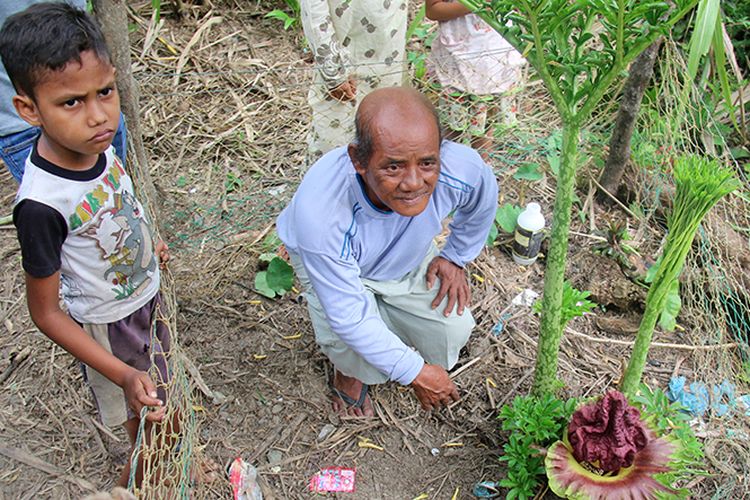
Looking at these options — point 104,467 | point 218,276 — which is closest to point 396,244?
point 218,276

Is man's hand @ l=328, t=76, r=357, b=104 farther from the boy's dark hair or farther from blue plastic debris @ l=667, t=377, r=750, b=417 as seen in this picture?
blue plastic debris @ l=667, t=377, r=750, b=417

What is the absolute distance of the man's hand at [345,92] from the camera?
112 inches

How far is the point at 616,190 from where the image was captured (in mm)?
3264

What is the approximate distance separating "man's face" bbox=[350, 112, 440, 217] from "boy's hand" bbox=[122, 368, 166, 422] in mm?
798

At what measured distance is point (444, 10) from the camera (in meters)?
2.77

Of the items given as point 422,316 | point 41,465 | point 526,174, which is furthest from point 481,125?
point 41,465

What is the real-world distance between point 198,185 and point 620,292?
7.10ft

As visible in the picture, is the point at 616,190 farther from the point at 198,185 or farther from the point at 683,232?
the point at 198,185

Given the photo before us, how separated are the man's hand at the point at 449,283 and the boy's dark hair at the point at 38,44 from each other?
4.35 feet

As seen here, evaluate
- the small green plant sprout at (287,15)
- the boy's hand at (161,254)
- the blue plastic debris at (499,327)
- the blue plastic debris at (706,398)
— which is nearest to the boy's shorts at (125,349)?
the boy's hand at (161,254)

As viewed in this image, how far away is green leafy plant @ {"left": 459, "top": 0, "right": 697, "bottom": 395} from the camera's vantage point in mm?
1521

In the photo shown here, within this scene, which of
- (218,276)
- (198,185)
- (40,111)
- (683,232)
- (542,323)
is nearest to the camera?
(40,111)

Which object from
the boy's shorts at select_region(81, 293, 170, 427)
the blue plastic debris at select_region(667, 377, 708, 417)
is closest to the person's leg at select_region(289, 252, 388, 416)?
the boy's shorts at select_region(81, 293, 170, 427)

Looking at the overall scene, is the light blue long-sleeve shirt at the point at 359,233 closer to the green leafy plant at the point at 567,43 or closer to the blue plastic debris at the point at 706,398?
the green leafy plant at the point at 567,43
